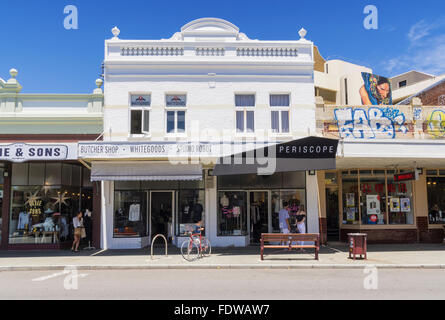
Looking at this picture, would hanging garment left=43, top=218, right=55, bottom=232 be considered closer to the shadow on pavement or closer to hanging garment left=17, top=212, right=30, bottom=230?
hanging garment left=17, top=212, right=30, bottom=230

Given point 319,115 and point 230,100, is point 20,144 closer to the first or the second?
point 230,100

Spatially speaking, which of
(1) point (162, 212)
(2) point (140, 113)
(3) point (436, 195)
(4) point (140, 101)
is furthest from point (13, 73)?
(3) point (436, 195)

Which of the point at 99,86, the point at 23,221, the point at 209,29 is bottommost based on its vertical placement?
the point at 23,221

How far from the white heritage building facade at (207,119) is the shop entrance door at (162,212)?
40 mm

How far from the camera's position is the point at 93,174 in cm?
1426

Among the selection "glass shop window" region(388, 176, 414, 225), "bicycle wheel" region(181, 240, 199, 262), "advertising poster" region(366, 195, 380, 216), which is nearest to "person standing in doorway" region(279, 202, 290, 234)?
"bicycle wheel" region(181, 240, 199, 262)

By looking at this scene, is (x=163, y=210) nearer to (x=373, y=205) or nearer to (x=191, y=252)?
(x=191, y=252)

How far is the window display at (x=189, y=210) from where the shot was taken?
15305 mm

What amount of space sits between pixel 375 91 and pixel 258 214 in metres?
9.15

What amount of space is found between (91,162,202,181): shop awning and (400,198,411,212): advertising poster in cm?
875

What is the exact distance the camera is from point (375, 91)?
64.1 feet
